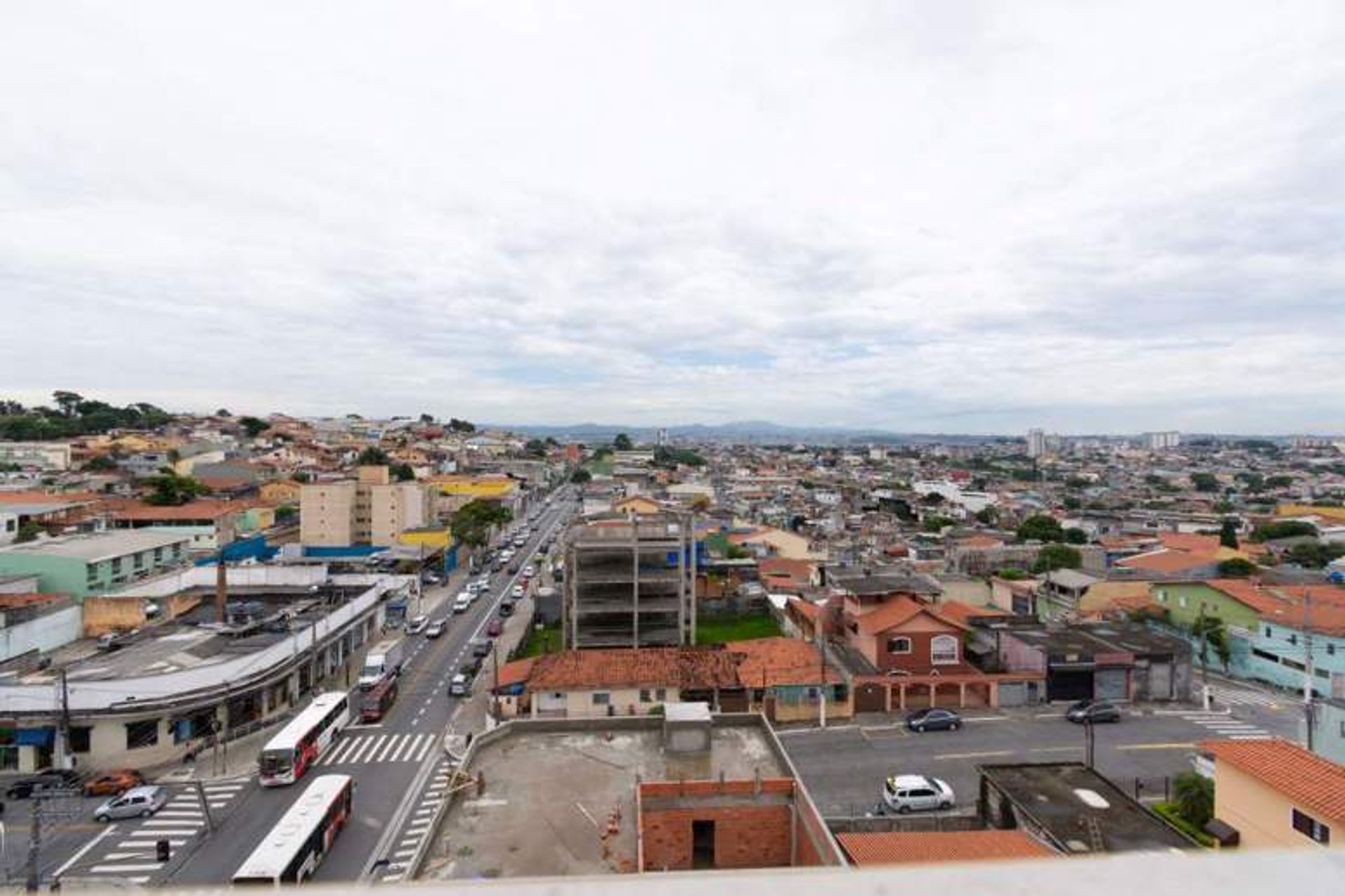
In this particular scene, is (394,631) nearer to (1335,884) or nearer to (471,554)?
(471,554)

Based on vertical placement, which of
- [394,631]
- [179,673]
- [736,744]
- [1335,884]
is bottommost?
[394,631]

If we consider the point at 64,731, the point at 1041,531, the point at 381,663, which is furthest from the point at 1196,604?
the point at 64,731

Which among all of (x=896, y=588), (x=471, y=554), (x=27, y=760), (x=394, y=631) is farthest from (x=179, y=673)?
(x=471, y=554)

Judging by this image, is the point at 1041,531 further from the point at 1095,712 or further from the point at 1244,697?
the point at 1095,712

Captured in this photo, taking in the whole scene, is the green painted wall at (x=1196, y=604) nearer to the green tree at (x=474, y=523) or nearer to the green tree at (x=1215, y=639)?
the green tree at (x=1215, y=639)

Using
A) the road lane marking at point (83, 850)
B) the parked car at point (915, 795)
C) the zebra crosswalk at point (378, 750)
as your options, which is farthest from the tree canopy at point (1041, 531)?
the road lane marking at point (83, 850)

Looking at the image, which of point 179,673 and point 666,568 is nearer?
point 179,673
